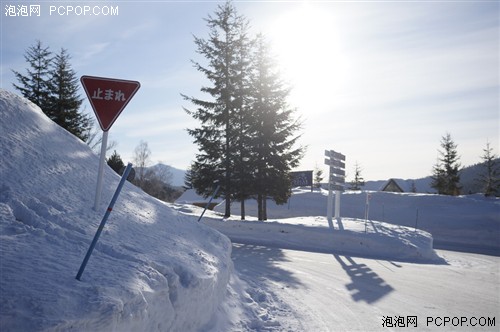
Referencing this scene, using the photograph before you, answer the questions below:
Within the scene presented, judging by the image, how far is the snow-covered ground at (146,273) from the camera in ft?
10.6

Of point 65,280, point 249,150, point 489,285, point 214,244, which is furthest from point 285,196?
point 65,280

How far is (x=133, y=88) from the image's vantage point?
5.45 metres

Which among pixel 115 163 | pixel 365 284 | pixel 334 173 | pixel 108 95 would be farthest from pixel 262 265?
pixel 115 163

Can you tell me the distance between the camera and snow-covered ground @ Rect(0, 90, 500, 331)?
3225 millimetres

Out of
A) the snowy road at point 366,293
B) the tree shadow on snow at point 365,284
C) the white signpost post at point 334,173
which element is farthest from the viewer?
the white signpost post at point 334,173

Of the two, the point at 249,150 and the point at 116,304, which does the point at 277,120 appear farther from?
the point at 116,304

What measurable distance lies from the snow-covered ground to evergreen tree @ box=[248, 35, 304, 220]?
9.42 meters

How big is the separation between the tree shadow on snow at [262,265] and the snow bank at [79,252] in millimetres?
2043

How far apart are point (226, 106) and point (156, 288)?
20.2 metres
